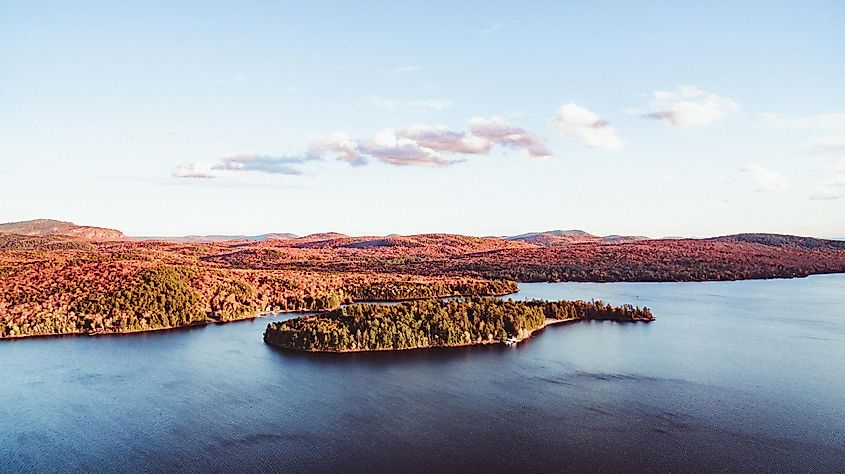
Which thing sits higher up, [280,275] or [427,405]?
[280,275]

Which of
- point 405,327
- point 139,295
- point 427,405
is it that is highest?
point 139,295

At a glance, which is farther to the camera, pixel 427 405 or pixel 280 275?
pixel 280 275

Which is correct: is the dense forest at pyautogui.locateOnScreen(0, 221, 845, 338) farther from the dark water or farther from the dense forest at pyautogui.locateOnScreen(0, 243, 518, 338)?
the dark water

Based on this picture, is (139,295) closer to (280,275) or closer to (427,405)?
(280,275)

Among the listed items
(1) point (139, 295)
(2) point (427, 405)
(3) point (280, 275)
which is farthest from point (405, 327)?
(3) point (280, 275)

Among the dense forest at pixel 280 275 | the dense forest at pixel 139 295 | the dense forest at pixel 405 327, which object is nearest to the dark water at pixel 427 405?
the dense forest at pixel 405 327

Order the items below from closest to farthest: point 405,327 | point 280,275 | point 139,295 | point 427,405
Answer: point 427,405 → point 405,327 → point 139,295 → point 280,275

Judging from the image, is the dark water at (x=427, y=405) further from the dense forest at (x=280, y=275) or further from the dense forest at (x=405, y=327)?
the dense forest at (x=280, y=275)
